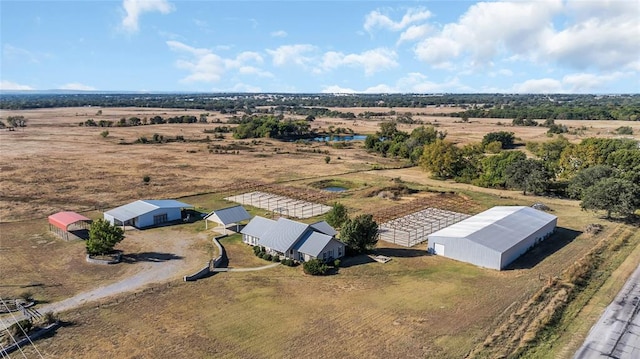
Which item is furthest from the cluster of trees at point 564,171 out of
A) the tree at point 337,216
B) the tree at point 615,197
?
the tree at point 337,216

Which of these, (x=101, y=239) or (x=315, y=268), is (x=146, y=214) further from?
(x=315, y=268)

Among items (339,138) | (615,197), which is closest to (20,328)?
(615,197)


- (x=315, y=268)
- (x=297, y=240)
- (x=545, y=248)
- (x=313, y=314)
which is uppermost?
(x=297, y=240)

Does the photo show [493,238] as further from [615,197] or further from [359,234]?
[615,197]

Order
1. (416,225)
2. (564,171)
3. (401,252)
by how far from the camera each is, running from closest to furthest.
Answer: (401,252) < (416,225) < (564,171)

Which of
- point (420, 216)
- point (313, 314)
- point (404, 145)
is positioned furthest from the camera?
point (404, 145)

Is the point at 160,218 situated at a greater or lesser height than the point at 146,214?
lesser

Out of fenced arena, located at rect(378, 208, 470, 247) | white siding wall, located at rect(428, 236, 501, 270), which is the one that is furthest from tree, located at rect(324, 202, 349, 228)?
white siding wall, located at rect(428, 236, 501, 270)

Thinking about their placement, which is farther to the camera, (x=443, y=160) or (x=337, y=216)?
(x=443, y=160)
